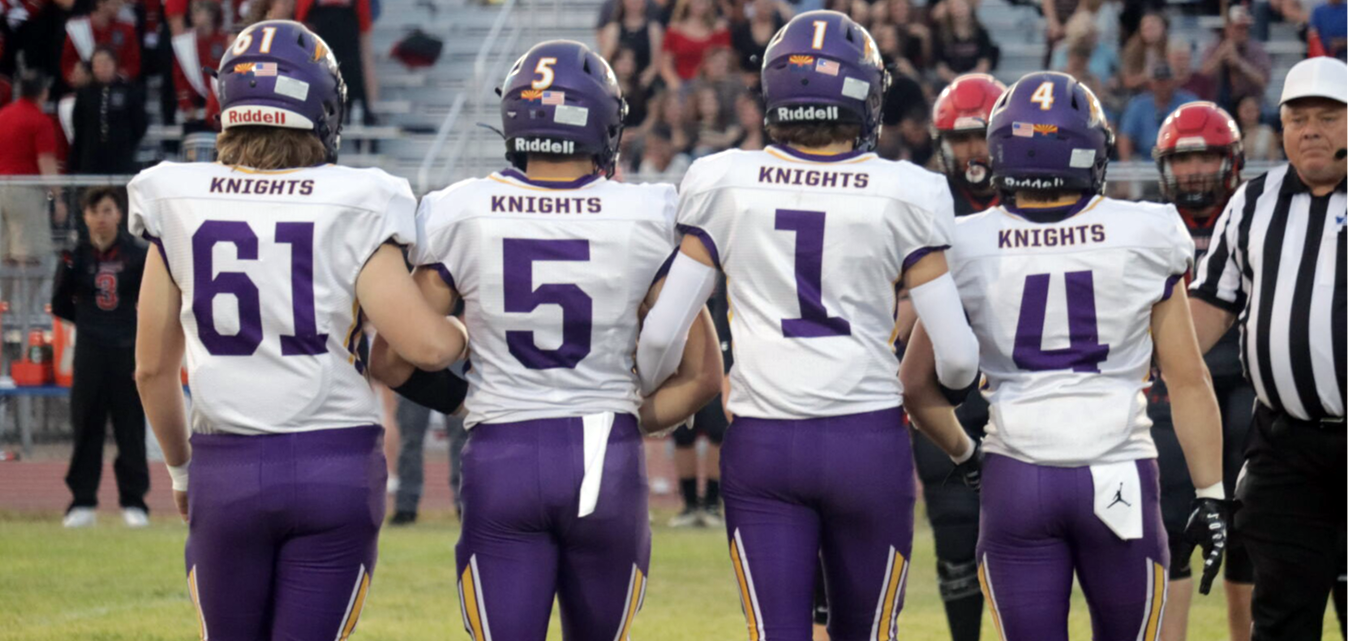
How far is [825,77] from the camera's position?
14.7 feet

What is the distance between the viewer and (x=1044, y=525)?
14.7ft

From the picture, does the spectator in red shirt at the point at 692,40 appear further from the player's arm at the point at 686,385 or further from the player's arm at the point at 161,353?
the player's arm at the point at 161,353

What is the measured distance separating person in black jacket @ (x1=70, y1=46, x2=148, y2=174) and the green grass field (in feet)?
12.8

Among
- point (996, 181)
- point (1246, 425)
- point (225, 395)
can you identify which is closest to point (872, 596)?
point (996, 181)

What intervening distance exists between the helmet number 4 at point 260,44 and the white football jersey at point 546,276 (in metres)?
0.58

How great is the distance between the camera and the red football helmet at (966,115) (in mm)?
6184

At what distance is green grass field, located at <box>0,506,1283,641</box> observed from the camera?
7480 mm

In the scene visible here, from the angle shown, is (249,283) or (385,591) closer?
(249,283)

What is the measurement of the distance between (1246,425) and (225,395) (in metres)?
3.87

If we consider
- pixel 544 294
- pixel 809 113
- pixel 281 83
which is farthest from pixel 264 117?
pixel 809 113

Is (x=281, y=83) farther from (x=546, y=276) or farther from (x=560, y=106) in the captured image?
(x=546, y=276)

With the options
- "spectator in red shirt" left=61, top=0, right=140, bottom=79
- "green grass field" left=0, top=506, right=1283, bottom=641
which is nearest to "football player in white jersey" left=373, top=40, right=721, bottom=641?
"green grass field" left=0, top=506, right=1283, bottom=641

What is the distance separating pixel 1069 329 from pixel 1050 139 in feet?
1.70

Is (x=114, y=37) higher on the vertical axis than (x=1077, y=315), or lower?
higher
